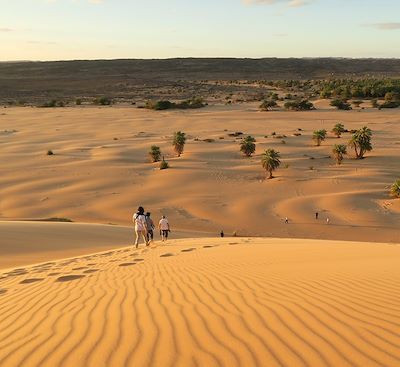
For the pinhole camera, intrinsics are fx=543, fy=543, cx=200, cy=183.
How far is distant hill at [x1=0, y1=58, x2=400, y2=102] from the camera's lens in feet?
327

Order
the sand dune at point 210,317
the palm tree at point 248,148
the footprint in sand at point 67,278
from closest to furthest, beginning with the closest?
the sand dune at point 210,317
the footprint in sand at point 67,278
the palm tree at point 248,148

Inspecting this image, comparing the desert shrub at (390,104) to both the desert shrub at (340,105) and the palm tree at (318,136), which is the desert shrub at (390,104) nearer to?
the desert shrub at (340,105)

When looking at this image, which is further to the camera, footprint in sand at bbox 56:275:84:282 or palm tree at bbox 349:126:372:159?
palm tree at bbox 349:126:372:159

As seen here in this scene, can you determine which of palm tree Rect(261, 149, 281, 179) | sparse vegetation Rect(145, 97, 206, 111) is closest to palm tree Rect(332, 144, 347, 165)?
palm tree Rect(261, 149, 281, 179)

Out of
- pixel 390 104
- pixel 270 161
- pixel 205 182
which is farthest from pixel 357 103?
pixel 205 182

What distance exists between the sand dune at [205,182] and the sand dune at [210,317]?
631 inches

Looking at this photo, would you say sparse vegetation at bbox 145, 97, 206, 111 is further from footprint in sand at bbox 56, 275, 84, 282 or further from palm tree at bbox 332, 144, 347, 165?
footprint in sand at bbox 56, 275, 84, 282

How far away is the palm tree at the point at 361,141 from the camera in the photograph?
37375mm

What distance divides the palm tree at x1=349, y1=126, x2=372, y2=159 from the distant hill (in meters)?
57.1

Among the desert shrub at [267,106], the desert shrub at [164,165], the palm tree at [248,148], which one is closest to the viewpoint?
the desert shrub at [164,165]

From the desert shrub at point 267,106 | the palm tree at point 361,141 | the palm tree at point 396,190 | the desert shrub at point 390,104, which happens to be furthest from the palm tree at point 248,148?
the desert shrub at point 390,104

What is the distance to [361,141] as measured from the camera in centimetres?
3762

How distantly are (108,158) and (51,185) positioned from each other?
715 cm

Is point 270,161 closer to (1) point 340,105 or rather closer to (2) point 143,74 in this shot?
(1) point 340,105
